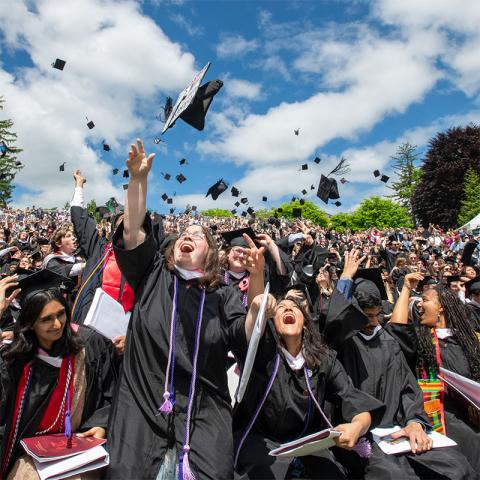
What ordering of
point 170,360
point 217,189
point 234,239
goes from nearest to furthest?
point 170,360 → point 234,239 → point 217,189

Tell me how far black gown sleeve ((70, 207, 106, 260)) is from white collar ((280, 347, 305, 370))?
2.01 meters

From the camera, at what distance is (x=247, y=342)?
2.25 m

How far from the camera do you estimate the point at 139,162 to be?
7.13 feet

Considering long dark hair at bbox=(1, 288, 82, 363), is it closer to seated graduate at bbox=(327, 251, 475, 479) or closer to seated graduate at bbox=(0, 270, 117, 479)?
seated graduate at bbox=(0, 270, 117, 479)

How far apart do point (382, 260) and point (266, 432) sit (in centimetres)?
845

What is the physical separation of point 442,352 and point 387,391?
0.88 metres

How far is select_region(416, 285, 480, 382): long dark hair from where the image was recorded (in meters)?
3.63

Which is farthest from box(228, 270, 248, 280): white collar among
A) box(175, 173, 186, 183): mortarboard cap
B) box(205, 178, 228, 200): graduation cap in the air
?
box(175, 173, 186, 183): mortarboard cap

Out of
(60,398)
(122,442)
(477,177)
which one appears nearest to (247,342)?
(122,442)

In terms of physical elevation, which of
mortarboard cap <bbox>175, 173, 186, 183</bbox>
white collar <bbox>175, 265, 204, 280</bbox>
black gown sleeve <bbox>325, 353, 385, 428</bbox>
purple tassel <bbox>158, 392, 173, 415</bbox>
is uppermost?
mortarboard cap <bbox>175, 173, 186, 183</bbox>

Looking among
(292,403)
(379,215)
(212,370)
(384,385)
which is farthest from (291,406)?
(379,215)

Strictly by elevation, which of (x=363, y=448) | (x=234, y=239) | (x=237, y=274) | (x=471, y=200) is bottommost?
(x=363, y=448)

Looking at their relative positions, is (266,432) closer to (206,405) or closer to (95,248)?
Result: (206,405)

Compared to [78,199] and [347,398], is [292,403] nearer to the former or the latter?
[347,398]
